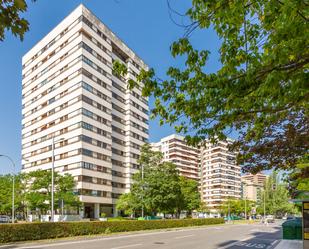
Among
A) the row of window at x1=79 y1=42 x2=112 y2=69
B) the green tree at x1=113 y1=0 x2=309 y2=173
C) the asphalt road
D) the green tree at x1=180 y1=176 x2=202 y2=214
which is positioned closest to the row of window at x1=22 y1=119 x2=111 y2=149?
the row of window at x1=79 y1=42 x2=112 y2=69

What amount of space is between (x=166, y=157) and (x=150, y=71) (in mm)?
132108

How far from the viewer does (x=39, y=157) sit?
6844cm

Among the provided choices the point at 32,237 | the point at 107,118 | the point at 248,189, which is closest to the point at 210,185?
the point at 248,189

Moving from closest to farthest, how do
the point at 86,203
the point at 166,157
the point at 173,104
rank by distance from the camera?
the point at 173,104 < the point at 86,203 < the point at 166,157

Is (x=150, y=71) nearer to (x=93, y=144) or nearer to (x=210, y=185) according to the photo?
(x=93, y=144)

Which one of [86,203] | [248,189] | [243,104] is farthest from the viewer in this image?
[248,189]

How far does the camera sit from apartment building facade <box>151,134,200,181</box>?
13488cm

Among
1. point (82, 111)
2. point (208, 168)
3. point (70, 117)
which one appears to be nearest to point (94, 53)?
point (82, 111)

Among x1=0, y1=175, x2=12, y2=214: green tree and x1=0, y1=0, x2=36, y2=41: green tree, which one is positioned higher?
x1=0, y1=0, x2=36, y2=41: green tree

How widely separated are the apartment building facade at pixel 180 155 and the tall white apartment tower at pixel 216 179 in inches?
246

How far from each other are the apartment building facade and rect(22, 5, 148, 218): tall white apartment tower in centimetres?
5629

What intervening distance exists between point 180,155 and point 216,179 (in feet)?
66.2

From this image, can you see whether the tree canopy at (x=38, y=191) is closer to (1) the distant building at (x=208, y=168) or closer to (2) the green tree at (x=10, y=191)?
(2) the green tree at (x=10, y=191)

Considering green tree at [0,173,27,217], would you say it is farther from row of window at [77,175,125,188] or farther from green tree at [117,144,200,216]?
green tree at [117,144,200,216]
